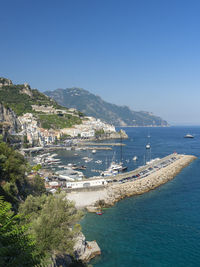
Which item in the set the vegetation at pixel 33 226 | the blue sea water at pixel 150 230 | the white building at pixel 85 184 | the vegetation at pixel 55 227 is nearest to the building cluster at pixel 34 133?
the white building at pixel 85 184

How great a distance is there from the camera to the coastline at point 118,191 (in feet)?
98.7

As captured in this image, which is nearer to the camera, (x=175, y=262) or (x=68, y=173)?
(x=175, y=262)

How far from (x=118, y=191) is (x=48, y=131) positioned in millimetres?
77540

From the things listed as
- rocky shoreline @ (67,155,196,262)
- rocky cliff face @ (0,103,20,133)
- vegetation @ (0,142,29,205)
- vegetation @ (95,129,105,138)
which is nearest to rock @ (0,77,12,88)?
rocky cliff face @ (0,103,20,133)

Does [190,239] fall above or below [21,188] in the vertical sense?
below

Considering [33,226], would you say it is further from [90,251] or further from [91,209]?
[91,209]

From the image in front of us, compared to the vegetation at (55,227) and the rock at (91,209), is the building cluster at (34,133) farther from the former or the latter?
the vegetation at (55,227)

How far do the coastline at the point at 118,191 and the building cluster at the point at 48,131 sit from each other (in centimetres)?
5689

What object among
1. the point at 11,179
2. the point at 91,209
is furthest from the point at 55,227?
the point at 91,209

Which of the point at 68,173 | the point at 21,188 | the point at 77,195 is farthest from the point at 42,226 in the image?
the point at 68,173

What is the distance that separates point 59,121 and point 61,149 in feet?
137

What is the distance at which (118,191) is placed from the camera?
34.0 meters

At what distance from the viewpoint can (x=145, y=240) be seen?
21.2 m

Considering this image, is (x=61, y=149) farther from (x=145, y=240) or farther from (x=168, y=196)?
(x=145, y=240)
